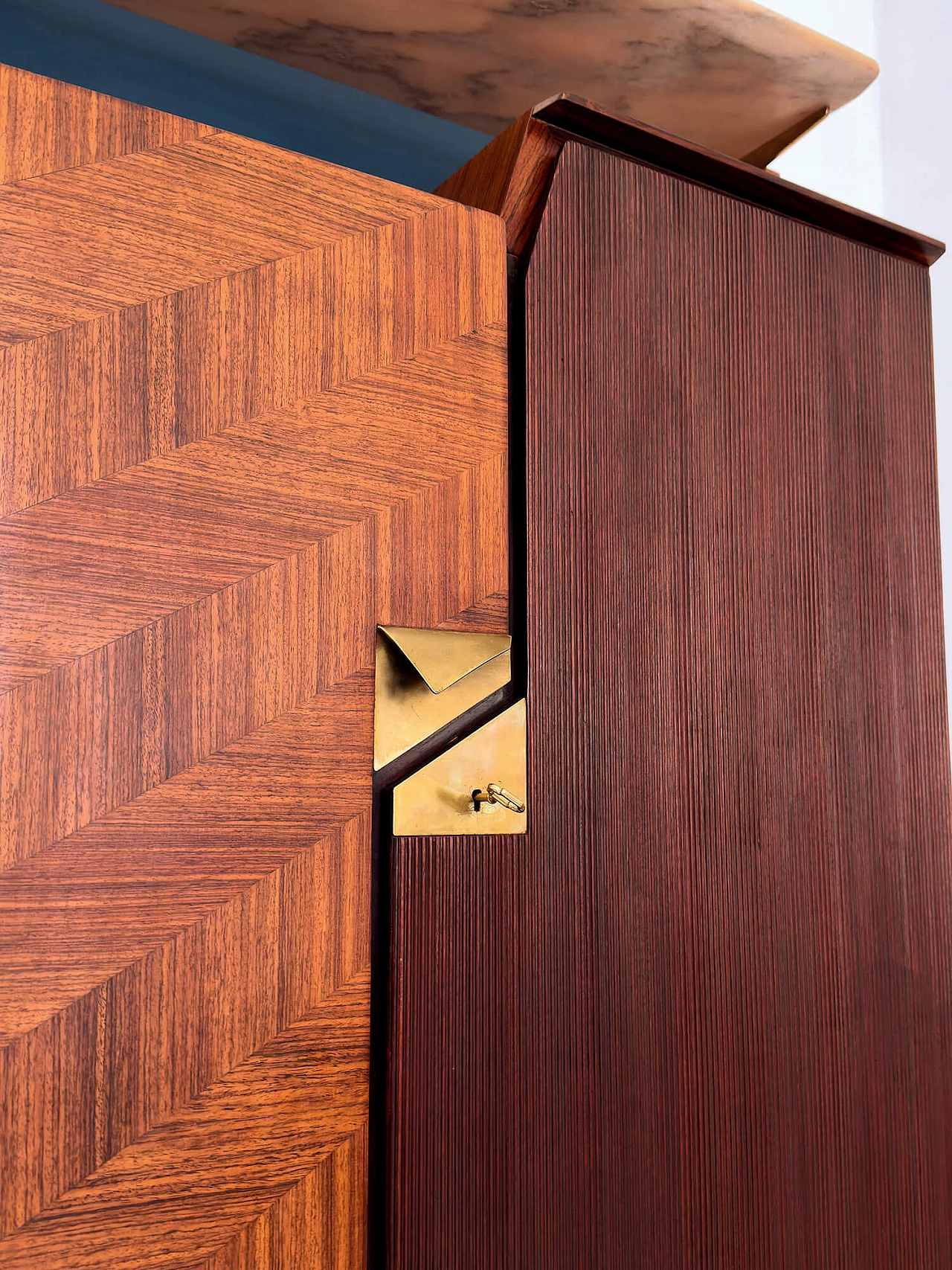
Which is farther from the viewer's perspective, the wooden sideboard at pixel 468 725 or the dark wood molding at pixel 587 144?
the dark wood molding at pixel 587 144

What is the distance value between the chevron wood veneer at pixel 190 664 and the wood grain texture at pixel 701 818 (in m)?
0.07

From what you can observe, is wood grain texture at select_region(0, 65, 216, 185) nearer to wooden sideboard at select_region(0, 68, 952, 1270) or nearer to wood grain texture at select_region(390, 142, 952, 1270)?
wooden sideboard at select_region(0, 68, 952, 1270)

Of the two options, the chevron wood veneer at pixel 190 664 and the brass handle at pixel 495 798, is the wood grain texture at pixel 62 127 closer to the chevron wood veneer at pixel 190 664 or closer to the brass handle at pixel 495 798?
the chevron wood veneer at pixel 190 664

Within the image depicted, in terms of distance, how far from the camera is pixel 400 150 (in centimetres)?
108

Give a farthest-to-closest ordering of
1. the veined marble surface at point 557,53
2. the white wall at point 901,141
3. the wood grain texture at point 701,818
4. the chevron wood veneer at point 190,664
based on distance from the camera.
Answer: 1. the white wall at point 901,141
2. the veined marble surface at point 557,53
3. the wood grain texture at point 701,818
4. the chevron wood veneer at point 190,664

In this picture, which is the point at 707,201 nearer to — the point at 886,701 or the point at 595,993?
the point at 886,701

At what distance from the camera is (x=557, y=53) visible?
0.92 m

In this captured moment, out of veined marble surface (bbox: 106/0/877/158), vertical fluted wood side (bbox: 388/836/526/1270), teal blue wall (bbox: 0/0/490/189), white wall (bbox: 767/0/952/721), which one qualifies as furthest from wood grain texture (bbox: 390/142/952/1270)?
white wall (bbox: 767/0/952/721)

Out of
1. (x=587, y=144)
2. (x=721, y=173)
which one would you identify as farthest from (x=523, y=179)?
(x=721, y=173)

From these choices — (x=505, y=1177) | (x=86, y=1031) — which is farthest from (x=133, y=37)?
(x=505, y=1177)

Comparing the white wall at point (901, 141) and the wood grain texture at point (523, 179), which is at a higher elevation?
the white wall at point (901, 141)

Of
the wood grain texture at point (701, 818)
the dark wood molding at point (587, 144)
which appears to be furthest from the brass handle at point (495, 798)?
the dark wood molding at point (587, 144)

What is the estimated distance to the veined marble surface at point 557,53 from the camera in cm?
87

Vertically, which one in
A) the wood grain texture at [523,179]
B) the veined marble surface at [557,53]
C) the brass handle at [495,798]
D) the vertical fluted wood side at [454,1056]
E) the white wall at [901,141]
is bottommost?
the vertical fluted wood side at [454,1056]
